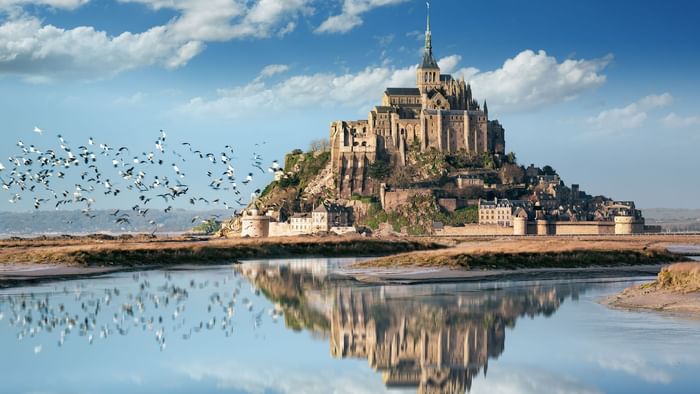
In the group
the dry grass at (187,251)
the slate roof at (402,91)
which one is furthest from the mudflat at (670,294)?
the slate roof at (402,91)

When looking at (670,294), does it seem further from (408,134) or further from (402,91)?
(402,91)

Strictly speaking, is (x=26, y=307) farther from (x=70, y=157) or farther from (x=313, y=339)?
(x=70, y=157)

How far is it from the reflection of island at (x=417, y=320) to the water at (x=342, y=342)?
61mm

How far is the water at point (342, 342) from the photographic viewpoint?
1888cm

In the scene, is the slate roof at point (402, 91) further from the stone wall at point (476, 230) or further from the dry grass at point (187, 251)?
the dry grass at point (187, 251)

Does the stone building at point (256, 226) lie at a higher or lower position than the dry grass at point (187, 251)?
higher

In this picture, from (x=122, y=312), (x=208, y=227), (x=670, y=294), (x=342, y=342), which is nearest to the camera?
(x=342, y=342)

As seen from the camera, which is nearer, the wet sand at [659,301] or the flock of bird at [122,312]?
the flock of bird at [122,312]

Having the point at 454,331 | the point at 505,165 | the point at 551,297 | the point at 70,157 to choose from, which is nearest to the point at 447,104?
the point at 505,165

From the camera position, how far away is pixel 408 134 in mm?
120688

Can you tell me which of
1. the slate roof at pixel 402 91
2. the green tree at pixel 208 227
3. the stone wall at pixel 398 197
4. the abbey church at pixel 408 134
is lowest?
the green tree at pixel 208 227

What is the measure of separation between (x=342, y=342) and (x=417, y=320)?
349cm

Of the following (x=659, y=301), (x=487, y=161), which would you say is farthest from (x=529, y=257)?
(x=487, y=161)

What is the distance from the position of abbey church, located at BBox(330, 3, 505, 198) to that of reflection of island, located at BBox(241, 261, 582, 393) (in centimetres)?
7890
